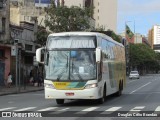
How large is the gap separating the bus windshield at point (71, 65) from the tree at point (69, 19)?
1154 inches

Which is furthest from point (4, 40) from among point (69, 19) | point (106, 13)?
point (106, 13)

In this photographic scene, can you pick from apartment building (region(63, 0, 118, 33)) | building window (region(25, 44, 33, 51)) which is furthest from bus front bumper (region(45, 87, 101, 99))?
apartment building (region(63, 0, 118, 33))

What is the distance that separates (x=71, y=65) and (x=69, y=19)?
102ft

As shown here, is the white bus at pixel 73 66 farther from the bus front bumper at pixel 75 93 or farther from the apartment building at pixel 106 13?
the apartment building at pixel 106 13

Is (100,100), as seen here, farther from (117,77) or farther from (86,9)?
(86,9)

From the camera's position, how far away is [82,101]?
2602 centimetres

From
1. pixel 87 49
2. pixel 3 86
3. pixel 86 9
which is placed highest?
pixel 86 9

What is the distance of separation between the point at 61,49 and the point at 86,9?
101ft

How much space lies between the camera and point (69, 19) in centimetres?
Answer: 5300

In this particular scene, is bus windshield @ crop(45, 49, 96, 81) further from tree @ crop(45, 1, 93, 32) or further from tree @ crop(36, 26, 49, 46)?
tree @ crop(36, 26, 49, 46)

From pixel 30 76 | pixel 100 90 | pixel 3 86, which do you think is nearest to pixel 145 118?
pixel 100 90

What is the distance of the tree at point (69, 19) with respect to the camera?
5228 cm

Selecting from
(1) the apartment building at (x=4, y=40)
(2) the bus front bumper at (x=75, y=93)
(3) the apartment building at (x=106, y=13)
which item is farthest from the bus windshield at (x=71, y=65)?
(3) the apartment building at (x=106, y=13)

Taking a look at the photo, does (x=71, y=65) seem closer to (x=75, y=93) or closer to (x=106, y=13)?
(x=75, y=93)
